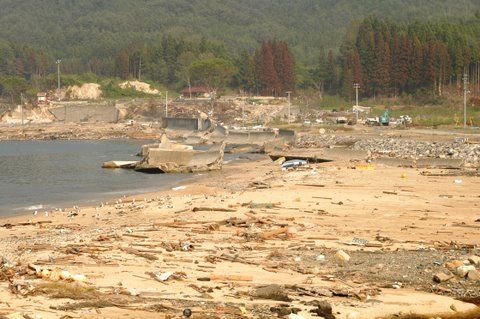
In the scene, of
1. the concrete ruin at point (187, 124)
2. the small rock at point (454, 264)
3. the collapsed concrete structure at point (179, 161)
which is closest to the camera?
the small rock at point (454, 264)

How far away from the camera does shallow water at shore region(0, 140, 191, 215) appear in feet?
123

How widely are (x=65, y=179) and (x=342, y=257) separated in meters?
33.4

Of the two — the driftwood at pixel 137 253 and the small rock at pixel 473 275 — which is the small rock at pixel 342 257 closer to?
the small rock at pixel 473 275

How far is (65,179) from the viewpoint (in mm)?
49031

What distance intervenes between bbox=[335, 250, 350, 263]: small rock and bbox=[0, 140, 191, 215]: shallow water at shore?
18.2m

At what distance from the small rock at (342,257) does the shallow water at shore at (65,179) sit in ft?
59.6

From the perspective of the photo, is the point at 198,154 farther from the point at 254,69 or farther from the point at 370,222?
the point at 254,69

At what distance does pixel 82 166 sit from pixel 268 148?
15634mm

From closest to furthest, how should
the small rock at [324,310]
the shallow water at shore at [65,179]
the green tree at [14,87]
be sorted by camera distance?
1. the small rock at [324,310]
2. the shallow water at shore at [65,179]
3. the green tree at [14,87]

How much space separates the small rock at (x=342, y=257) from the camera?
17922mm

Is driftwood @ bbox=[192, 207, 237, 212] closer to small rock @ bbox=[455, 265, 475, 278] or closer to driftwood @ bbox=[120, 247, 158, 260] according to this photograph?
driftwood @ bbox=[120, 247, 158, 260]

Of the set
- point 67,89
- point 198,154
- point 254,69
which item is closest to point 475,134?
point 198,154

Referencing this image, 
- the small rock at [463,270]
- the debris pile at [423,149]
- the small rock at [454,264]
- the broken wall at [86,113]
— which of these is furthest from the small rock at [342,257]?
the broken wall at [86,113]

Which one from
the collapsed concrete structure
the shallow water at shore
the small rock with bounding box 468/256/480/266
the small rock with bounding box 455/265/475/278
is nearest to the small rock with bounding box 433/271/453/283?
the small rock with bounding box 455/265/475/278
